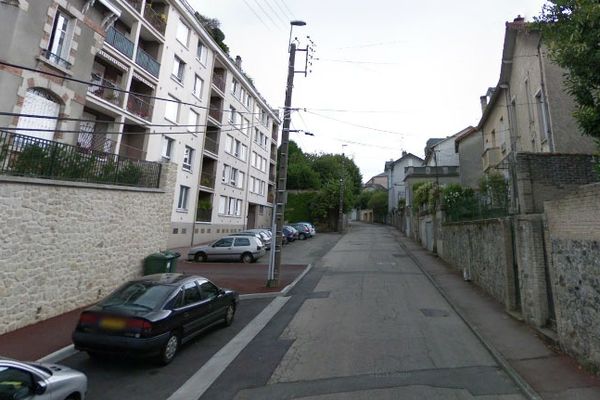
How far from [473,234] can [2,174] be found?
14.9 metres

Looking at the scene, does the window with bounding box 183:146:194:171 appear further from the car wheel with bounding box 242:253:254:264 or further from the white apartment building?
the car wheel with bounding box 242:253:254:264

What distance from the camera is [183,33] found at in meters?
26.7

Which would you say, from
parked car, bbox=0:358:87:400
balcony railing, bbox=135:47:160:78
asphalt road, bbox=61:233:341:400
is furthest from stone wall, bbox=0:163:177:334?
balcony railing, bbox=135:47:160:78

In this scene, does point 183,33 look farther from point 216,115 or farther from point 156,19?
point 216,115

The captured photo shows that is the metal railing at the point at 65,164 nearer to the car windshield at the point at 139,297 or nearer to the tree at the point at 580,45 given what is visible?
the car windshield at the point at 139,297

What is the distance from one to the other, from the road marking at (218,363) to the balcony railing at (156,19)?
20.6 meters

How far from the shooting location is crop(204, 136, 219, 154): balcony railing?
30102mm

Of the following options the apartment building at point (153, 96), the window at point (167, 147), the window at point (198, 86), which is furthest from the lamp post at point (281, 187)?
the window at point (198, 86)

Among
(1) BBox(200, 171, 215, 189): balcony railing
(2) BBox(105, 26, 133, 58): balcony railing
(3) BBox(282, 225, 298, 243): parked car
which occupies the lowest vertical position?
(3) BBox(282, 225, 298, 243): parked car

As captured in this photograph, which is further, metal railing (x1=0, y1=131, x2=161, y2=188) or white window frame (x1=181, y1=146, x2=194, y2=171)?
white window frame (x1=181, y1=146, x2=194, y2=171)

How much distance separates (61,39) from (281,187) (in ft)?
34.1

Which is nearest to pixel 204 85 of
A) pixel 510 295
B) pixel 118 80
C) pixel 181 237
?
pixel 118 80

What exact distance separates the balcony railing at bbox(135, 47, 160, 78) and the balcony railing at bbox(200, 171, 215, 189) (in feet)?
28.8

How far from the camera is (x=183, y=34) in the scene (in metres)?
26.7
